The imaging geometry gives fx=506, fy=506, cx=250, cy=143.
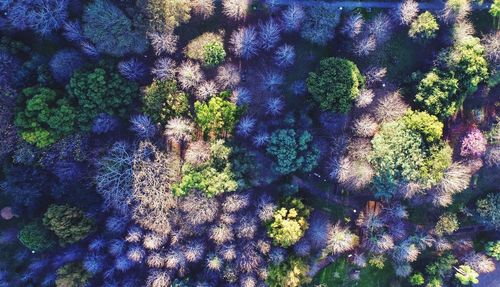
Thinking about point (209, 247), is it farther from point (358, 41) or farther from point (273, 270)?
point (358, 41)

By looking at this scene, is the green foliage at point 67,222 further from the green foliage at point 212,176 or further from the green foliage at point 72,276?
the green foliage at point 212,176

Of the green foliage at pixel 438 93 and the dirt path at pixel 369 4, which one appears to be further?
the dirt path at pixel 369 4

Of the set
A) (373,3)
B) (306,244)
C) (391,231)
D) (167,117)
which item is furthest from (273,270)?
(373,3)

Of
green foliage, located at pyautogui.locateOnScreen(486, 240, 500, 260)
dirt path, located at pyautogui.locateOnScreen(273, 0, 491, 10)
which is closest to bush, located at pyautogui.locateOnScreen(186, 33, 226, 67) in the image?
dirt path, located at pyautogui.locateOnScreen(273, 0, 491, 10)

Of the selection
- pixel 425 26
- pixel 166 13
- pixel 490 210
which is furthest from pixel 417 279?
pixel 166 13

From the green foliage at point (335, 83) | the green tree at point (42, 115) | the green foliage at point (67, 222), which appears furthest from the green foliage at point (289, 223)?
the green tree at point (42, 115)

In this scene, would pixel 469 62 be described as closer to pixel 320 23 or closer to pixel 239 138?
pixel 320 23

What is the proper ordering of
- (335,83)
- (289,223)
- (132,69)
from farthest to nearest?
1. (289,223)
2. (132,69)
3. (335,83)
